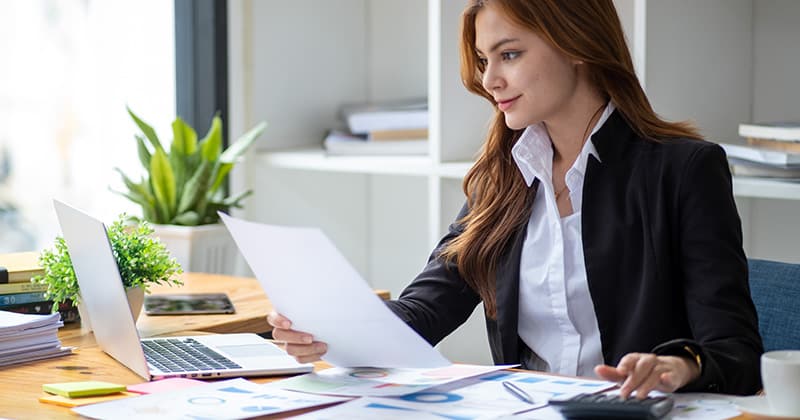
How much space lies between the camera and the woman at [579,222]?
1559 mm

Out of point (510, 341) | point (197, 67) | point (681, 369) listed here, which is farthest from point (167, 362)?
point (197, 67)

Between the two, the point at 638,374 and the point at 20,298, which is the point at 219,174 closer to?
the point at 20,298

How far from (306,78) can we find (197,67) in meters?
0.32

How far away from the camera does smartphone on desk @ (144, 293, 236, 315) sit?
6.66ft

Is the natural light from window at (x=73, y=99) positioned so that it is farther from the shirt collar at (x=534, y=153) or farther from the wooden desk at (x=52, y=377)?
the shirt collar at (x=534, y=153)

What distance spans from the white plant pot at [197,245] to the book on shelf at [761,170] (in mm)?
1250

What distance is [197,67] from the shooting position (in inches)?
121

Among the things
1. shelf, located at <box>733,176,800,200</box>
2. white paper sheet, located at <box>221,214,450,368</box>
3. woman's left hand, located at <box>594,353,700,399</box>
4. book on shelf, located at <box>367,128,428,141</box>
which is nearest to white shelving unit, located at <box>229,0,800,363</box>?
shelf, located at <box>733,176,800,200</box>

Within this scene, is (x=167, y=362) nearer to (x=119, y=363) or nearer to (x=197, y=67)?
(x=119, y=363)

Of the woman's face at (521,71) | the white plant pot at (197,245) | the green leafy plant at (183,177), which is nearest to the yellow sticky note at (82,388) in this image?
the woman's face at (521,71)

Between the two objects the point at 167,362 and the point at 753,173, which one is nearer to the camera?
the point at 167,362

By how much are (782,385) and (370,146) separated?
1886 millimetres

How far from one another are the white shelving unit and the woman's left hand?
828 mm

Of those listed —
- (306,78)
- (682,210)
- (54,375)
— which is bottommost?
(54,375)
